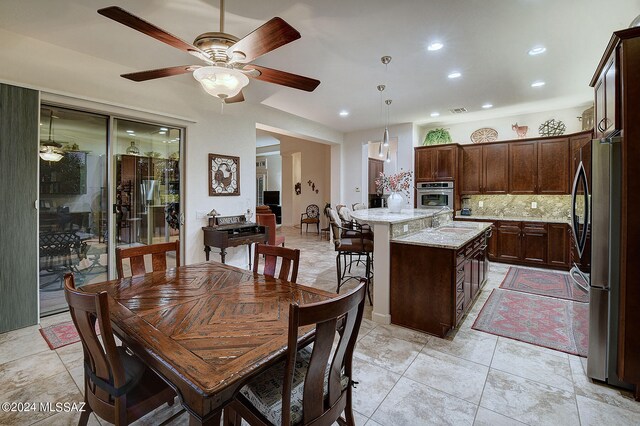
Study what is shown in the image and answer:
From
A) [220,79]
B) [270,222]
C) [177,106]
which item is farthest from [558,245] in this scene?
[177,106]

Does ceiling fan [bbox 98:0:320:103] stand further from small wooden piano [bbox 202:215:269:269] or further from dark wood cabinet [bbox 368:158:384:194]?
dark wood cabinet [bbox 368:158:384:194]

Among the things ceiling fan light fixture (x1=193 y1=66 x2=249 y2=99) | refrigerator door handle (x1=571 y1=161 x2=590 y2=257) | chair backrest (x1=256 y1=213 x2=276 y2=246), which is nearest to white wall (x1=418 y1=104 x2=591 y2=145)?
chair backrest (x1=256 y1=213 x2=276 y2=246)

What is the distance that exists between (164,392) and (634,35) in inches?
135

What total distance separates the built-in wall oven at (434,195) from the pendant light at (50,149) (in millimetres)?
6234

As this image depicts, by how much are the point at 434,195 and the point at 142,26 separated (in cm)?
598

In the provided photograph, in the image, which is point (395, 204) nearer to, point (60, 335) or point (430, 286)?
point (430, 286)

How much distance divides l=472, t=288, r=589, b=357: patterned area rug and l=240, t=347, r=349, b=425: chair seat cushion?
2.28 meters

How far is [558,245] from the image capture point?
5090 millimetres

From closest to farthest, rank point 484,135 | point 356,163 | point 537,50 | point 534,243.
A: point 537,50
point 534,243
point 484,135
point 356,163

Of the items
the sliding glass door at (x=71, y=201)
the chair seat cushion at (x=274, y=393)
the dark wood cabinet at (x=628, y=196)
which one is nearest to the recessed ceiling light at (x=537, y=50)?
the dark wood cabinet at (x=628, y=196)

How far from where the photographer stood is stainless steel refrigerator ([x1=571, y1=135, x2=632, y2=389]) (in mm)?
1975

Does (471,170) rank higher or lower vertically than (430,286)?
higher

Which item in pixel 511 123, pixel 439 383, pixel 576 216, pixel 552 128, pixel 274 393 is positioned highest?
pixel 511 123

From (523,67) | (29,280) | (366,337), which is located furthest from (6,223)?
(523,67)
